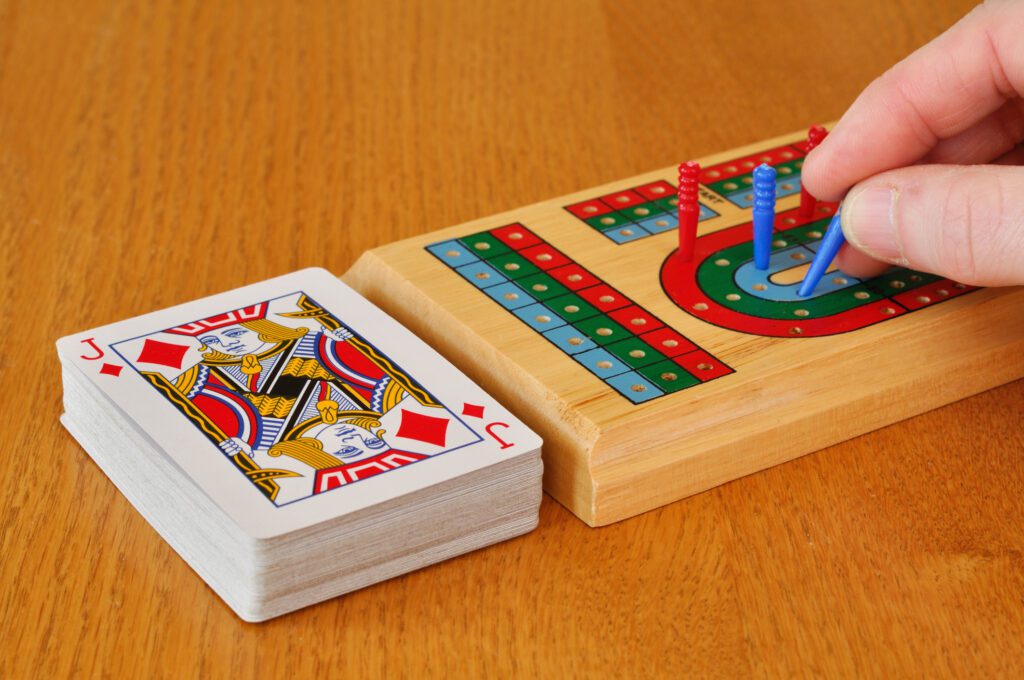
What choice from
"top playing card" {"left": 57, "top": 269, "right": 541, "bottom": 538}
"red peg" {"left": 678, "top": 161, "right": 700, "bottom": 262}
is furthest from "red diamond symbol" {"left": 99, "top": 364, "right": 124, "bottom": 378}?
"red peg" {"left": 678, "top": 161, "right": 700, "bottom": 262}

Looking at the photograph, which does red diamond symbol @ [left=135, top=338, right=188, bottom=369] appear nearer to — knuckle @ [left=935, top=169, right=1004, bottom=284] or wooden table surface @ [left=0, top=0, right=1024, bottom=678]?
wooden table surface @ [left=0, top=0, right=1024, bottom=678]

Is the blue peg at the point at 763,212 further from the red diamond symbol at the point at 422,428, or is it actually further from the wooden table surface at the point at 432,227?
the red diamond symbol at the point at 422,428

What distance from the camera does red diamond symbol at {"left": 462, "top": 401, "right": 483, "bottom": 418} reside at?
727mm

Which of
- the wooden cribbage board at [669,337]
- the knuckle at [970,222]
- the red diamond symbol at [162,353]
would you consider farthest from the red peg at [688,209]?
the red diamond symbol at [162,353]

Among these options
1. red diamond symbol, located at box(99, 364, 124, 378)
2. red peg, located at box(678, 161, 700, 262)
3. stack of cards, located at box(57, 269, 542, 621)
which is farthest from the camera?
red peg, located at box(678, 161, 700, 262)

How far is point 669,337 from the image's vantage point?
805 millimetres

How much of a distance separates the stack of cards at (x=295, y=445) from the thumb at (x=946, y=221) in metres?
0.27

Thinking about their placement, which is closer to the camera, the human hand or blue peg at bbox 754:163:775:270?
the human hand

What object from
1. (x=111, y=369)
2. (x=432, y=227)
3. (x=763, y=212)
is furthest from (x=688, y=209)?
(x=111, y=369)

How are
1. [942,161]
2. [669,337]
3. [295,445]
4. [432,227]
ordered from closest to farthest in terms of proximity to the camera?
[295,445]
[669,337]
[942,161]
[432,227]

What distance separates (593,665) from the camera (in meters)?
0.64

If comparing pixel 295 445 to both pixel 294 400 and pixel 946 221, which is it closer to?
pixel 294 400

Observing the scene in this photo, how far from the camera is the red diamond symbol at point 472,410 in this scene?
0.73 meters

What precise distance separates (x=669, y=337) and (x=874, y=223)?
0.47ft
